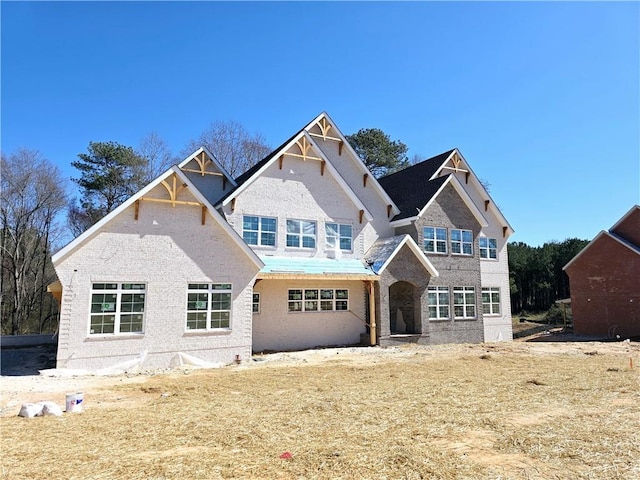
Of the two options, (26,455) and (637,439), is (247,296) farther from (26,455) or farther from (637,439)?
(637,439)

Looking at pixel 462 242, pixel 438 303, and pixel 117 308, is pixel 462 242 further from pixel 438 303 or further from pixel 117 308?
pixel 117 308

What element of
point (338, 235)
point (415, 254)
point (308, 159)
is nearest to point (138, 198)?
point (308, 159)

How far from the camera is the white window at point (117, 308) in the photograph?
43.8 ft

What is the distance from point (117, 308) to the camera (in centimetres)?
1366

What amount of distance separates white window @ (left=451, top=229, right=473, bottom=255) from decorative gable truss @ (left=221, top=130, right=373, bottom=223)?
484 cm

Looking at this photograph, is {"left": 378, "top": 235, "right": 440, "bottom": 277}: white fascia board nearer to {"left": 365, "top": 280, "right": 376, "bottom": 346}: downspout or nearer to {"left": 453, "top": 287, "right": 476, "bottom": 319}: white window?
{"left": 365, "top": 280, "right": 376, "bottom": 346}: downspout

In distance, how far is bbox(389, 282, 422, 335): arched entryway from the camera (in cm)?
2091

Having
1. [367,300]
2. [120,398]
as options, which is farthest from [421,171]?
[120,398]

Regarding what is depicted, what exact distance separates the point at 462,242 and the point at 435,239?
188 centimetres

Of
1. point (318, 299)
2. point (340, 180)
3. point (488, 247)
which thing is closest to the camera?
point (318, 299)

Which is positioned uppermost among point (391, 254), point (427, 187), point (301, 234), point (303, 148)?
point (303, 148)

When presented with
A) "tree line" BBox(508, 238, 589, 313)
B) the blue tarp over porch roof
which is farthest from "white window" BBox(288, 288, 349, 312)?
"tree line" BBox(508, 238, 589, 313)

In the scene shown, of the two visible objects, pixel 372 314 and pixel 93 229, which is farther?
pixel 372 314

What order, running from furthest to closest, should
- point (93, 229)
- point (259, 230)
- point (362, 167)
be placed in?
point (362, 167)
point (259, 230)
point (93, 229)
